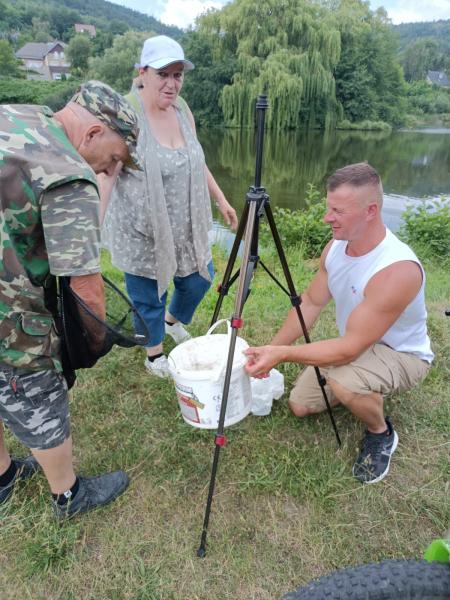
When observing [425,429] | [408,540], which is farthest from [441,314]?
[408,540]

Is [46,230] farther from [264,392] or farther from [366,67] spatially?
[366,67]

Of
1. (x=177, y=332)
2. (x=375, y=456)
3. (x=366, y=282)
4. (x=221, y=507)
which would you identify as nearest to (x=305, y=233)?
(x=177, y=332)

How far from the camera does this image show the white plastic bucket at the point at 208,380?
5.89ft

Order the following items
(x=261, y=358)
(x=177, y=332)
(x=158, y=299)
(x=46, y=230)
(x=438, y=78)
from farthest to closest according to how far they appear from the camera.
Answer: (x=438, y=78)
(x=177, y=332)
(x=158, y=299)
(x=261, y=358)
(x=46, y=230)

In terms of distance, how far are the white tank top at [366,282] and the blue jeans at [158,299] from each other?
99 centimetres

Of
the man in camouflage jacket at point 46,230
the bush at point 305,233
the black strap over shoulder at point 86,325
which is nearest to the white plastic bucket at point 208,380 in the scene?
the black strap over shoulder at point 86,325

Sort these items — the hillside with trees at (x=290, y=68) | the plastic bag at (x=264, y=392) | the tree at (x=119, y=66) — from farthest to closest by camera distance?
the tree at (x=119, y=66) → the hillside with trees at (x=290, y=68) → the plastic bag at (x=264, y=392)

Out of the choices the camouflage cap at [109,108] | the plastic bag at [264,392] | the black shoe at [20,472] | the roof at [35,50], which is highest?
the roof at [35,50]

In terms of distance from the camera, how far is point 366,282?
2.12 m

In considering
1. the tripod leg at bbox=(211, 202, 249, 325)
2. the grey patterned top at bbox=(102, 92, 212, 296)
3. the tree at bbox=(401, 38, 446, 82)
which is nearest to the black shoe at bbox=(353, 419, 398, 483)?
the tripod leg at bbox=(211, 202, 249, 325)

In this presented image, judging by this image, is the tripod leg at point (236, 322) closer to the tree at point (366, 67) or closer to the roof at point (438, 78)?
the tree at point (366, 67)

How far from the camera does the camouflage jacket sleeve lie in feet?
4.19

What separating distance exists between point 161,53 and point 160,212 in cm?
84

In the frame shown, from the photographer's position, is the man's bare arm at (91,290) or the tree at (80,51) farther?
the tree at (80,51)
